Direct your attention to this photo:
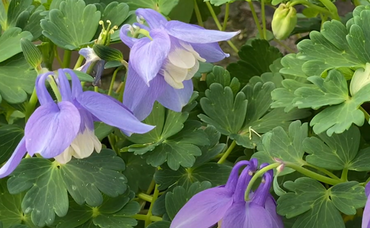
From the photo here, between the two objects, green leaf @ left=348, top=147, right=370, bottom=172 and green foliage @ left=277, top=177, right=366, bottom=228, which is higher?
green leaf @ left=348, top=147, right=370, bottom=172

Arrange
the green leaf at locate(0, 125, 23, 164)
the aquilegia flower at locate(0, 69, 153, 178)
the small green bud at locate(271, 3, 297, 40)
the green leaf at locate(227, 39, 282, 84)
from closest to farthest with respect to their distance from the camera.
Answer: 1. the aquilegia flower at locate(0, 69, 153, 178)
2. the green leaf at locate(0, 125, 23, 164)
3. the small green bud at locate(271, 3, 297, 40)
4. the green leaf at locate(227, 39, 282, 84)

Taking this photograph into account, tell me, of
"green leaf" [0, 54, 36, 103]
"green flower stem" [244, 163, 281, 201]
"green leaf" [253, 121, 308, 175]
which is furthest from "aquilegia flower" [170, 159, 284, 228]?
"green leaf" [0, 54, 36, 103]

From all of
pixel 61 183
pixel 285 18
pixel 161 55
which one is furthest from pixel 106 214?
pixel 285 18

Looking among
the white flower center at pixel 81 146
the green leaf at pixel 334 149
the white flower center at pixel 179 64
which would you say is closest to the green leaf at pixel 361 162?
the green leaf at pixel 334 149

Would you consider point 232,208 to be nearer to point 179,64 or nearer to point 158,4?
point 179,64

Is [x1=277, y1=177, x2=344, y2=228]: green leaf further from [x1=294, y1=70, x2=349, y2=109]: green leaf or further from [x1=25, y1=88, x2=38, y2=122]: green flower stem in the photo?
[x1=25, y1=88, x2=38, y2=122]: green flower stem

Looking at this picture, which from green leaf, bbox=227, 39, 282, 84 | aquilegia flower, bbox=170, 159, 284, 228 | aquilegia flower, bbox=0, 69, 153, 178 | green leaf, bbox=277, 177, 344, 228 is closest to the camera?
aquilegia flower, bbox=0, 69, 153, 178
